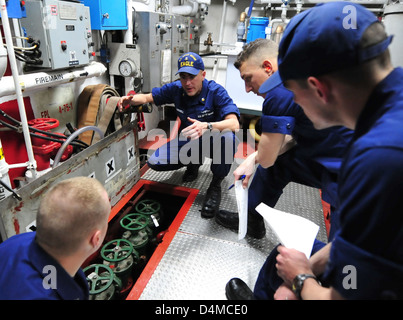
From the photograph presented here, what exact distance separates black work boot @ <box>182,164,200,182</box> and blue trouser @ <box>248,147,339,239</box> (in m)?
0.88

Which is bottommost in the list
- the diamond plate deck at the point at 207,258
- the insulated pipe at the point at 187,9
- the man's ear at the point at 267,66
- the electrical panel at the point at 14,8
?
the diamond plate deck at the point at 207,258

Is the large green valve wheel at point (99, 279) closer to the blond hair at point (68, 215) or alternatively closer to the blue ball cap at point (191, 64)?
the blond hair at point (68, 215)

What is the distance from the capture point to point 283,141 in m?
1.68

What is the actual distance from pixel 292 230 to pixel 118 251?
1250mm

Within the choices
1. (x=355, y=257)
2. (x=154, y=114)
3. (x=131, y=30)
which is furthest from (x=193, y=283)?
(x=154, y=114)

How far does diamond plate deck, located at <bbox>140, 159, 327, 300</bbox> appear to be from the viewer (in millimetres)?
1646

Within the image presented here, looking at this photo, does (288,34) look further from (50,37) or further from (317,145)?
(50,37)

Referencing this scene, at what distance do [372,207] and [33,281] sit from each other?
974 millimetres

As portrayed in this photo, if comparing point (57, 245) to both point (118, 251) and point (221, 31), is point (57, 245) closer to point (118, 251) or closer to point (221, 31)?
point (118, 251)

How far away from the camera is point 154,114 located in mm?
4133

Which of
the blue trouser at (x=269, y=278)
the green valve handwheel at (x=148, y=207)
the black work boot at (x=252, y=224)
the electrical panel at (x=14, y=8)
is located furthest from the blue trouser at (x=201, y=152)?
the electrical panel at (x=14, y=8)

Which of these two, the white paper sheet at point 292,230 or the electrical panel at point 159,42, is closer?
the white paper sheet at point 292,230

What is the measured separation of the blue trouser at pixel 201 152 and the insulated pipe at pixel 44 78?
926 millimetres

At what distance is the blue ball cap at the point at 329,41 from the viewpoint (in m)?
0.65
